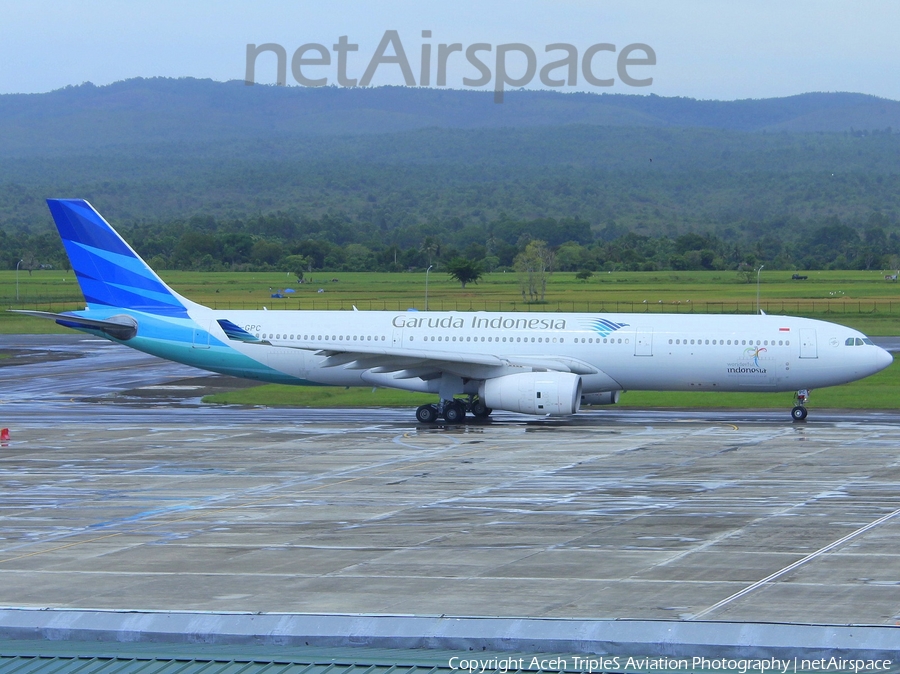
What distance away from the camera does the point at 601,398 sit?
41.7m

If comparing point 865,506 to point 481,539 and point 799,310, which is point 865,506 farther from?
point 799,310

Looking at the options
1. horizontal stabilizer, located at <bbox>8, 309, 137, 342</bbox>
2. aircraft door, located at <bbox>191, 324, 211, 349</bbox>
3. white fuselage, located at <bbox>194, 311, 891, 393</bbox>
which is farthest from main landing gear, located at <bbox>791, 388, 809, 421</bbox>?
horizontal stabilizer, located at <bbox>8, 309, 137, 342</bbox>

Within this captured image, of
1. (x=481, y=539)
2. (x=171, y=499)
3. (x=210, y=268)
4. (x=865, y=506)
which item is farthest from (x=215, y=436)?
(x=210, y=268)

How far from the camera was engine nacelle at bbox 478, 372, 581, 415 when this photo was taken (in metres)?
37.8

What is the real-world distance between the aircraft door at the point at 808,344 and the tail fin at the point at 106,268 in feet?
70.4

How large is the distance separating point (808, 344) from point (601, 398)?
7.11 meters

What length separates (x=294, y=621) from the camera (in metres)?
12.7

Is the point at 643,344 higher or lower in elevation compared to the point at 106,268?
lower

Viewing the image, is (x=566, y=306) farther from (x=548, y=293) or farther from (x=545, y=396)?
(x=545, y=396)

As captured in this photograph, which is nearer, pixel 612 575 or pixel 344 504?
pixel 612 575

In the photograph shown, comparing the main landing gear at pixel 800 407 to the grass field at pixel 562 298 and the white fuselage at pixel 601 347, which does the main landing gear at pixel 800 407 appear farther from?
the grass field at pixel 562 298

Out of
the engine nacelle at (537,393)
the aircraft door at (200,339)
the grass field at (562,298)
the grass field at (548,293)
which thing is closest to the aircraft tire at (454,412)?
the engine nacelle at (537,393)

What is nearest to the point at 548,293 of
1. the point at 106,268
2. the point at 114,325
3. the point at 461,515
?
the point at 106,268

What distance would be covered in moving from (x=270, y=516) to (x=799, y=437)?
18.4m
